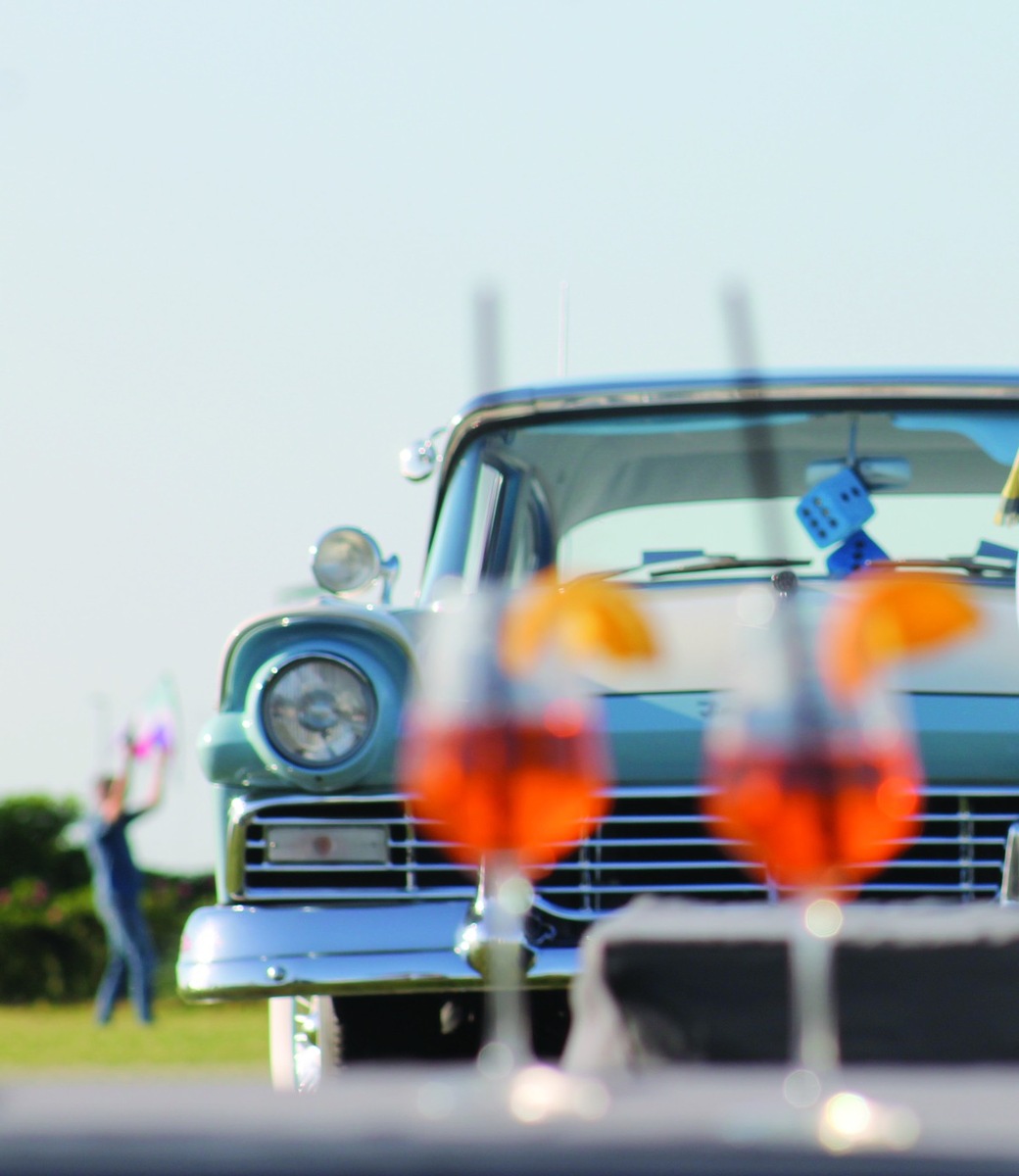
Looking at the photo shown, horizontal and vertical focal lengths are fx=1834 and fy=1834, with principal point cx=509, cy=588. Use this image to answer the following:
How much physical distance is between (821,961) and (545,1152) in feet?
1.46

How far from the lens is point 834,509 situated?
140 inches

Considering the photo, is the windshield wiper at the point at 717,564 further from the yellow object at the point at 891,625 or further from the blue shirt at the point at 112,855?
the blue shirt at the point at 112,855

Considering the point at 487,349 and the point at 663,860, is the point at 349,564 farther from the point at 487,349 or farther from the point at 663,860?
the point at 487,349

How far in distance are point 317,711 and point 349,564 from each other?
91 cm

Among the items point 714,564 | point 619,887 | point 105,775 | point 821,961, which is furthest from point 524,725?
point 105,775

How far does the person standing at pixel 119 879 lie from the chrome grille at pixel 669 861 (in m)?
7.54

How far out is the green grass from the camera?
791 cm

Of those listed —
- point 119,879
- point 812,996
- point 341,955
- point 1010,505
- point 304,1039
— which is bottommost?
point 119,879

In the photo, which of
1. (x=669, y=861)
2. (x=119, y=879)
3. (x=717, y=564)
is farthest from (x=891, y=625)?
(x=119, y=879)

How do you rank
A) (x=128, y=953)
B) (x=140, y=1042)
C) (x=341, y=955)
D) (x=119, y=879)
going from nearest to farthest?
(x=341, y=955) → (x=140, y=1042) → (x=128, y=953) → (x=119, y=879)

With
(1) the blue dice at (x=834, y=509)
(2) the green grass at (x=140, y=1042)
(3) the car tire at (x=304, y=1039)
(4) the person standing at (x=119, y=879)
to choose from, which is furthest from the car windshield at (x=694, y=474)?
(4) the person standing at (x=119, y=879)

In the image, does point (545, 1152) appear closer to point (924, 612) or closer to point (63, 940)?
point (924, 612)

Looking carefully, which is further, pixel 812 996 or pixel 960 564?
pixel 960 564

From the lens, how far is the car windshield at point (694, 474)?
3652 mm
